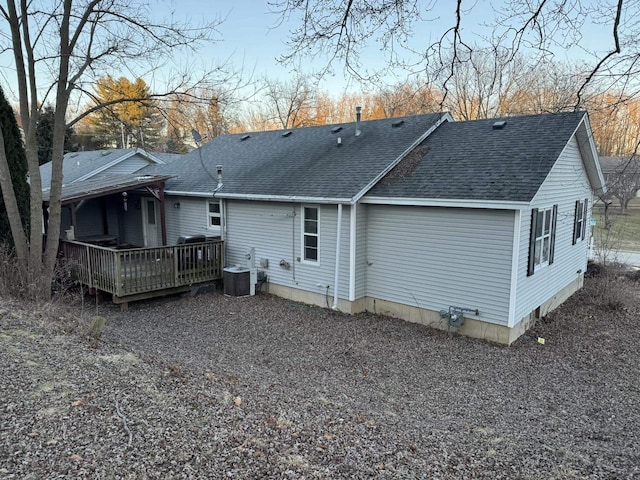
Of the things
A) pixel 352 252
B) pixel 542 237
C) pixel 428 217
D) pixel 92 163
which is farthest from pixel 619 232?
pixel 92 163

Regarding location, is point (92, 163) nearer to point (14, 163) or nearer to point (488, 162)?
point (14, 163)

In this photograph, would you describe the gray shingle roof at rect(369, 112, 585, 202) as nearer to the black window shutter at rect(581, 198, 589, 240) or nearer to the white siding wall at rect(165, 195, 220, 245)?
the black window shutter at rect(581, 198, 589, 240)

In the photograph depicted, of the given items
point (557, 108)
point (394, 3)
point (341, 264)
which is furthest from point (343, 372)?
point (394, 3)

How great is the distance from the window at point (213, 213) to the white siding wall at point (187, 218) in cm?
13

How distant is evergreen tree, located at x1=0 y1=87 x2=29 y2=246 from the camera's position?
1047cm

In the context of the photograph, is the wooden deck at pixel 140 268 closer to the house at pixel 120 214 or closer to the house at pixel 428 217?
the house at pixel 428 217

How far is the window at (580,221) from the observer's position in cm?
1128

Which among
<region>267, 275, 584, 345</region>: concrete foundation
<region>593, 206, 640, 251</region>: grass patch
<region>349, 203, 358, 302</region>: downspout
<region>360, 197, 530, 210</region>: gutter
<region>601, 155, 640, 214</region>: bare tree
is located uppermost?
<region>601, 155, 640, 214</region>: bare tree

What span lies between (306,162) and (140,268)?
17.4 ft

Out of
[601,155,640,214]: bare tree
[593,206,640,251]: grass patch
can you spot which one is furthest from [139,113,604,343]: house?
[593,206,640,251]: grass patch

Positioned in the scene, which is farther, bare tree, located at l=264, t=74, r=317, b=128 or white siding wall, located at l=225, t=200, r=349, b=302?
bare tree, located at l=264, t=74, r=317, b=128

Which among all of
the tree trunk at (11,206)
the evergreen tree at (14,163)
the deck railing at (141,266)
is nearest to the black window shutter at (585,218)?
the deck railing at (141,266)

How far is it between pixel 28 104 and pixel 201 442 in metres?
9.76

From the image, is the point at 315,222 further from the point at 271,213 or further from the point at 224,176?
the point at 224,176
